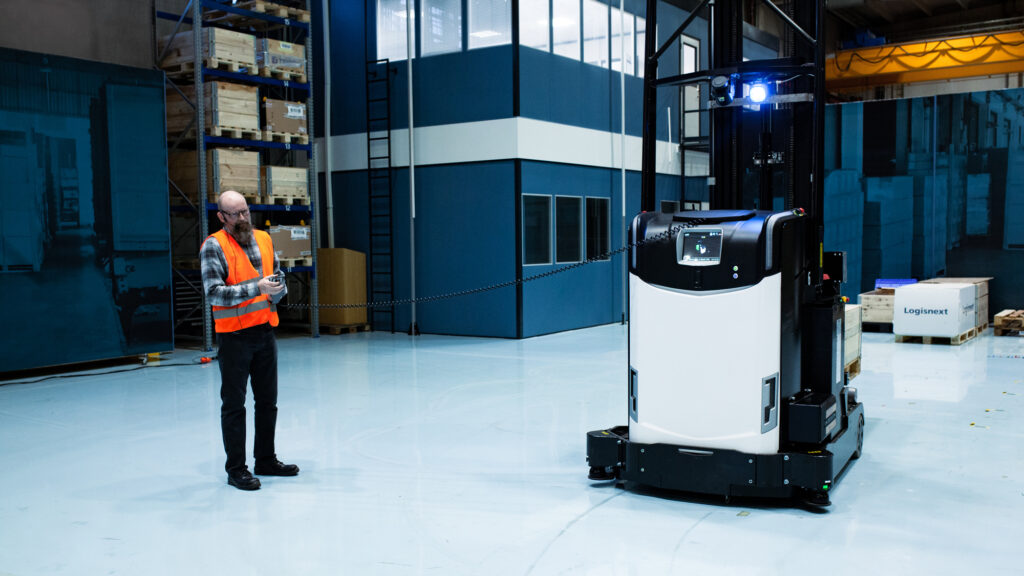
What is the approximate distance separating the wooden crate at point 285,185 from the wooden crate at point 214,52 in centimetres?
150

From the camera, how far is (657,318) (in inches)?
211

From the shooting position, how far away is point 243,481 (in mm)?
5781

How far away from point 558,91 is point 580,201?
1.89 meters

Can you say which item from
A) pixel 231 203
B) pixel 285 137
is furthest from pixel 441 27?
pixel 231 203

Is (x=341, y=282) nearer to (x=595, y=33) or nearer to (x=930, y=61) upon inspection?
(x=595, y=33)

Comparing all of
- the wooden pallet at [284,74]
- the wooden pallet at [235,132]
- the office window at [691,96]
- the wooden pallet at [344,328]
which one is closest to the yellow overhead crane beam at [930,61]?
the office window at [691,96]

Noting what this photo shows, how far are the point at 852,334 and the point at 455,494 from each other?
14.0ft

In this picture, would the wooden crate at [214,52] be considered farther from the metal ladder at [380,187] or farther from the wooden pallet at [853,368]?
the wooden pallet at [853,368]

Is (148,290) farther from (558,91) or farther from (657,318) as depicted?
(657,318)

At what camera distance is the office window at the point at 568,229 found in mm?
14633

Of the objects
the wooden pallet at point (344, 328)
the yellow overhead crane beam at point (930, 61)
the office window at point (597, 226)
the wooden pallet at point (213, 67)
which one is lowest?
the wooden pallet at point (344, 328)

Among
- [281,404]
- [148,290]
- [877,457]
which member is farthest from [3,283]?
[877,457]

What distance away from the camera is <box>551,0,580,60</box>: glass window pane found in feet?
47.3

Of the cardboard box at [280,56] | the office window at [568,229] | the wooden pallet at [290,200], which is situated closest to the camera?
the cardboard box at [280,56]
